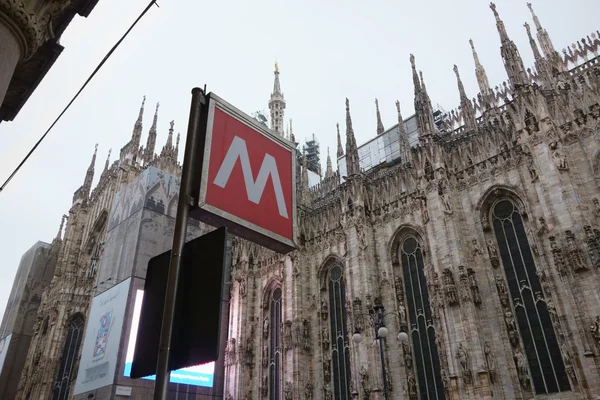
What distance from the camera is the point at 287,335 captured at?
28219 mm

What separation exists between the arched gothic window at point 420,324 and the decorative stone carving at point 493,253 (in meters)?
3.95

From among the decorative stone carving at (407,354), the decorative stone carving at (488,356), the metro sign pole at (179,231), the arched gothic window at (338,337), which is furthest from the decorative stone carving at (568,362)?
the metro sign pole at (179,231)

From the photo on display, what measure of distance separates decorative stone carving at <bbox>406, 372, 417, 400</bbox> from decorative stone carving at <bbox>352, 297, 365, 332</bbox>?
132 inches

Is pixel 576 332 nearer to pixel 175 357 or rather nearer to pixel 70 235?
pixel 175 357

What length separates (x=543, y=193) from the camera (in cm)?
2045

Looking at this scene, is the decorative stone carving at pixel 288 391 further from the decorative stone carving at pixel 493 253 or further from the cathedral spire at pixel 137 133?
the cathedral spire at pixel 137 133

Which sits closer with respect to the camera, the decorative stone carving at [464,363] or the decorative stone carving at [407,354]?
the decorative stone carving at [464,363]

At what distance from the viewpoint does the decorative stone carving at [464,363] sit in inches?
774

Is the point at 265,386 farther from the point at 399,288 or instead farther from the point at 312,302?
the point at 399,288

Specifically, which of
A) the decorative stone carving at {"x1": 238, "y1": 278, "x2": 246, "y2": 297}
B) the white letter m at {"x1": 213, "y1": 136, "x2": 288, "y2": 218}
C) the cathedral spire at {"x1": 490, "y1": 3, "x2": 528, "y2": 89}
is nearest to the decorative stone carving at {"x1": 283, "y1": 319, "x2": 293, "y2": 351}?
the decorative stone carving at {"x1": 238, "y1": 278, "x2": 246, "y2": 297}

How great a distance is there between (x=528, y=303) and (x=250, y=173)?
64.5ft

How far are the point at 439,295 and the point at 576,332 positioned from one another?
5.72m

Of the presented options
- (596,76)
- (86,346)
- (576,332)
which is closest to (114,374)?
(86,346)

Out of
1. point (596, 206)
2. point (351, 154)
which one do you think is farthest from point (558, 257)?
point (351, 154)
